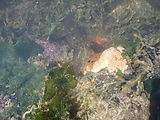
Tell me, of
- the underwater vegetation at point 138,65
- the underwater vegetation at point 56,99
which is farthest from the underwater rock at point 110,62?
the underwater vegetation at point 56,99

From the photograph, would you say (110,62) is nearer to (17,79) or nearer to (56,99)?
(56,99)

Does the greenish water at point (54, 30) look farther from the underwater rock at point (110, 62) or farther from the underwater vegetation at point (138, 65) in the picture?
the underwater rock at point (110, 62)

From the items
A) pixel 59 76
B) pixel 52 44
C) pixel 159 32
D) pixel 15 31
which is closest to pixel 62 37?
pixel 52 44

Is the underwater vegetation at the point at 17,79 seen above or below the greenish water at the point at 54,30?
below

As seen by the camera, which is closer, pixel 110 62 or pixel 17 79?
pixel 110 62

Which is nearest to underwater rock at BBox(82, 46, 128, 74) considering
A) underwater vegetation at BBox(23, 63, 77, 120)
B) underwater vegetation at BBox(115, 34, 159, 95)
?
underwater vegetation at BBox(115, 34, 159, 95)

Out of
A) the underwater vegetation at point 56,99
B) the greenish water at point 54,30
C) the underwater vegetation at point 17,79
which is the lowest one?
the underwater vegetation at point 17,79

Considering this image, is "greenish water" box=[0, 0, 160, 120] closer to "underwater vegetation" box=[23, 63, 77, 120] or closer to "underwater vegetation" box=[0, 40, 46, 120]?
"underwater vegetation" box=[0, 40, 46, 120]

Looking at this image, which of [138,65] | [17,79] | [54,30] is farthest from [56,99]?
[54,30]
